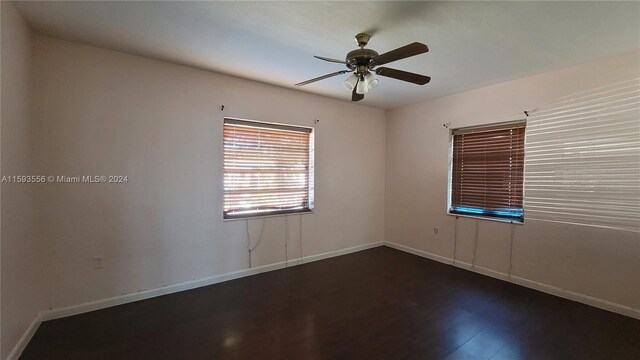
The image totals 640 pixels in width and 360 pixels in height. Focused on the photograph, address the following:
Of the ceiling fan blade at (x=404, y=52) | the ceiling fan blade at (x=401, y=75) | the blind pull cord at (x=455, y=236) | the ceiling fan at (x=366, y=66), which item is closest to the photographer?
the ceiling fan blade at (x=404, y=52)

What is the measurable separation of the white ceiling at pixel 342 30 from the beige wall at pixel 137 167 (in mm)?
290

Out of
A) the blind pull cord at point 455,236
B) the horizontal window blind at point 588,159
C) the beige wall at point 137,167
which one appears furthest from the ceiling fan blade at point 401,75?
the blind pull cord at point 455,236

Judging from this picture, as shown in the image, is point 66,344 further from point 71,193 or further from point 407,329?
point 407,329

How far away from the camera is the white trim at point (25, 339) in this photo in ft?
6.18

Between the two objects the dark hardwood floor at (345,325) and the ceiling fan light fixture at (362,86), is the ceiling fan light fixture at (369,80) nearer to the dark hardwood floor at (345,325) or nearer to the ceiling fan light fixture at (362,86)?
the ceiling fan light fixture at (362,86)

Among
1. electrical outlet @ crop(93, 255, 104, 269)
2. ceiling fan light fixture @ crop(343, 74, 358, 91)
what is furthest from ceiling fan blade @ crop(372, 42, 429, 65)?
electrical outlet @ crop(93, 255, 104, 269)

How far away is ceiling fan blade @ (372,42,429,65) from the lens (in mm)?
1765

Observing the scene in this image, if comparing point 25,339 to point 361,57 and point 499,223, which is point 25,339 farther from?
point 499,223

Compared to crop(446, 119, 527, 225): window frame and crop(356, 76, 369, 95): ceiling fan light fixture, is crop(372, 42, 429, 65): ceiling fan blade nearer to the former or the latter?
crop(356, 76, 369, 95): ceiling fan light fixture

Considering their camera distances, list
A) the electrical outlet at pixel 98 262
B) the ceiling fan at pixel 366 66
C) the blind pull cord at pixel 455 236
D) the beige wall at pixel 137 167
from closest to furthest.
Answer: the ceiling fan at pixel 366 66
the beige wall at pixel 137 167
the electrical outlet at pixel 98 262
the blind pull cord at pixel 455 236

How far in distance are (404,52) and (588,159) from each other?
8.28 ft

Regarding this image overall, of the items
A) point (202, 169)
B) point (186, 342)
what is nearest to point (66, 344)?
point (186, 342)

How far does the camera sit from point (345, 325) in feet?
7.79

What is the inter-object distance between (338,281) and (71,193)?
293 centimetres
